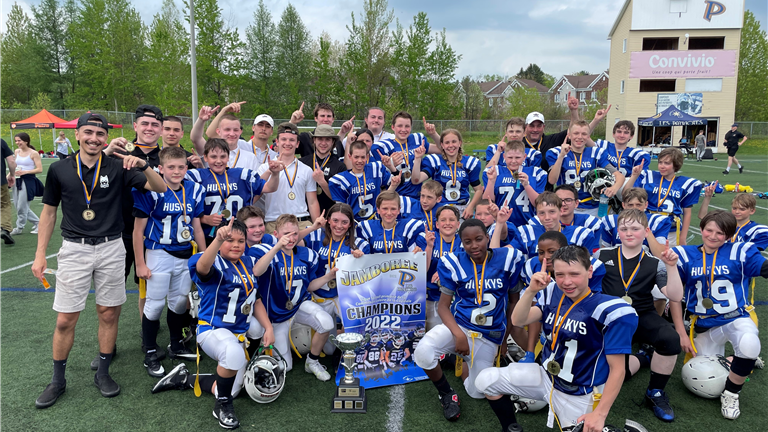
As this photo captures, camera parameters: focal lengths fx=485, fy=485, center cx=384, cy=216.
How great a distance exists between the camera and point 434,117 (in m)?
39.2

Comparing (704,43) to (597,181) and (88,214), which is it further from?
(88,214)

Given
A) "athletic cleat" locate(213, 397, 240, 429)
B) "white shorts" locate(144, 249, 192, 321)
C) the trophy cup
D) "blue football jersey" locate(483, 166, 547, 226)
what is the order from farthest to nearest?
"blue football jersey" locate(483, 166, 547, 226) → "white shorts" locate(144, 249, 192, 321) → the trophy cup → "athletic cleat" locate(213, 397, 240, 429)

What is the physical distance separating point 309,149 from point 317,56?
38.3m

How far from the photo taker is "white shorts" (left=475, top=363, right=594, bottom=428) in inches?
123

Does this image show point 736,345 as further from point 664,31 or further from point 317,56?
point 317,56

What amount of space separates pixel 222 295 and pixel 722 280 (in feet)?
13.4

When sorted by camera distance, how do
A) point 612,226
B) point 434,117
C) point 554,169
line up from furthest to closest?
point 434,117 < point 554,169 < point 612,226

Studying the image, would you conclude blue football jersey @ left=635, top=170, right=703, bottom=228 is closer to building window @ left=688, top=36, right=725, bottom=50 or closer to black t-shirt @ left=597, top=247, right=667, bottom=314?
black t-shirt @ left=597, top=247, right=667, bottom=314

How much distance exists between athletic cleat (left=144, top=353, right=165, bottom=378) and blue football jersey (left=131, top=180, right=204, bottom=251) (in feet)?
3.21

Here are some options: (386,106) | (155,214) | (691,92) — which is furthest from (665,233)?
(691,92)

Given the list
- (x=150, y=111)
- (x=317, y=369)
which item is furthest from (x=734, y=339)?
(x=150, y=111)

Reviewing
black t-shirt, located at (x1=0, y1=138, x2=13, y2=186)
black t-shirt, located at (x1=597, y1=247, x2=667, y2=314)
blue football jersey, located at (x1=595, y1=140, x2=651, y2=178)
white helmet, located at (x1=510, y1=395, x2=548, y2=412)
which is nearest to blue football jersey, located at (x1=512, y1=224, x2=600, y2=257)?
black t-shirt, located at (x1=597, y1=247, x2=667, y2=314)

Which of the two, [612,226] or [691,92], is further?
[691,92]

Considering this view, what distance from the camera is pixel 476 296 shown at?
12.9 feet
